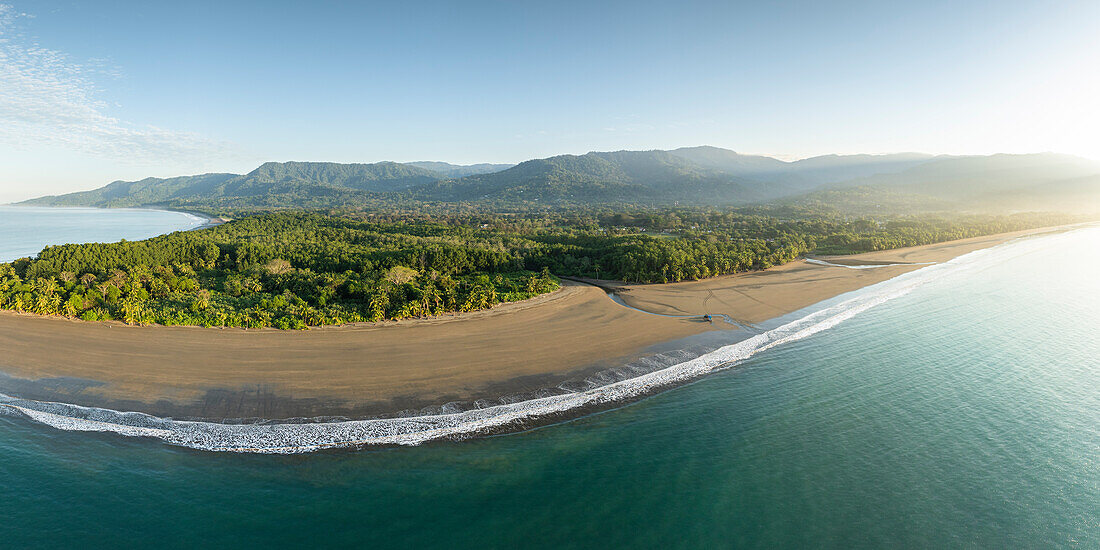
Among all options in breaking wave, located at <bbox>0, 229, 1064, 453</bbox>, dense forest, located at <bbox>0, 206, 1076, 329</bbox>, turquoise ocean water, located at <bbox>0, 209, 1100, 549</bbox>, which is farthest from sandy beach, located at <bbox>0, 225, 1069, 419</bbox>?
turquoise ocean water, located at <bbox>0, 209, 1100, 549</bbox>

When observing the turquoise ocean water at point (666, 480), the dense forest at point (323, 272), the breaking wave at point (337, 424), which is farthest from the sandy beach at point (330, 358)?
the turquoise ocean water at point (666, 480)

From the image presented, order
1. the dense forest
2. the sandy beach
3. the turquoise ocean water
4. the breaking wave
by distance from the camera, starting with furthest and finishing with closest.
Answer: the dense forest < the sandy beach < the breaking wave < the turquoise ocean water

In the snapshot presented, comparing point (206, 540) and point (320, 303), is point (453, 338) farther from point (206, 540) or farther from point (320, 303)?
point (206, 540)

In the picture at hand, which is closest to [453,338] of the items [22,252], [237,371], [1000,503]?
[237,371]

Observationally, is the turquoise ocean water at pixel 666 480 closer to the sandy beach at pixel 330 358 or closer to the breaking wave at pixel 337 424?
the breaking wave at pixel 337 424

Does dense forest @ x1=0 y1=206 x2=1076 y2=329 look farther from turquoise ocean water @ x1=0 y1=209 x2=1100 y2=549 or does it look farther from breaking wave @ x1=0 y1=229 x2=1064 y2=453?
turquoise ocean water @ x1=0 y1=209 x2=1100 y2=549

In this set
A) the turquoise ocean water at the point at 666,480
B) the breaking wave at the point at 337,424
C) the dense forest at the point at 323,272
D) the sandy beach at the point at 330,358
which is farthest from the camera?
the dense forest at the point at 323,272

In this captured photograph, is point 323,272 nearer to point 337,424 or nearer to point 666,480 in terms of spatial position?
point 337,424
